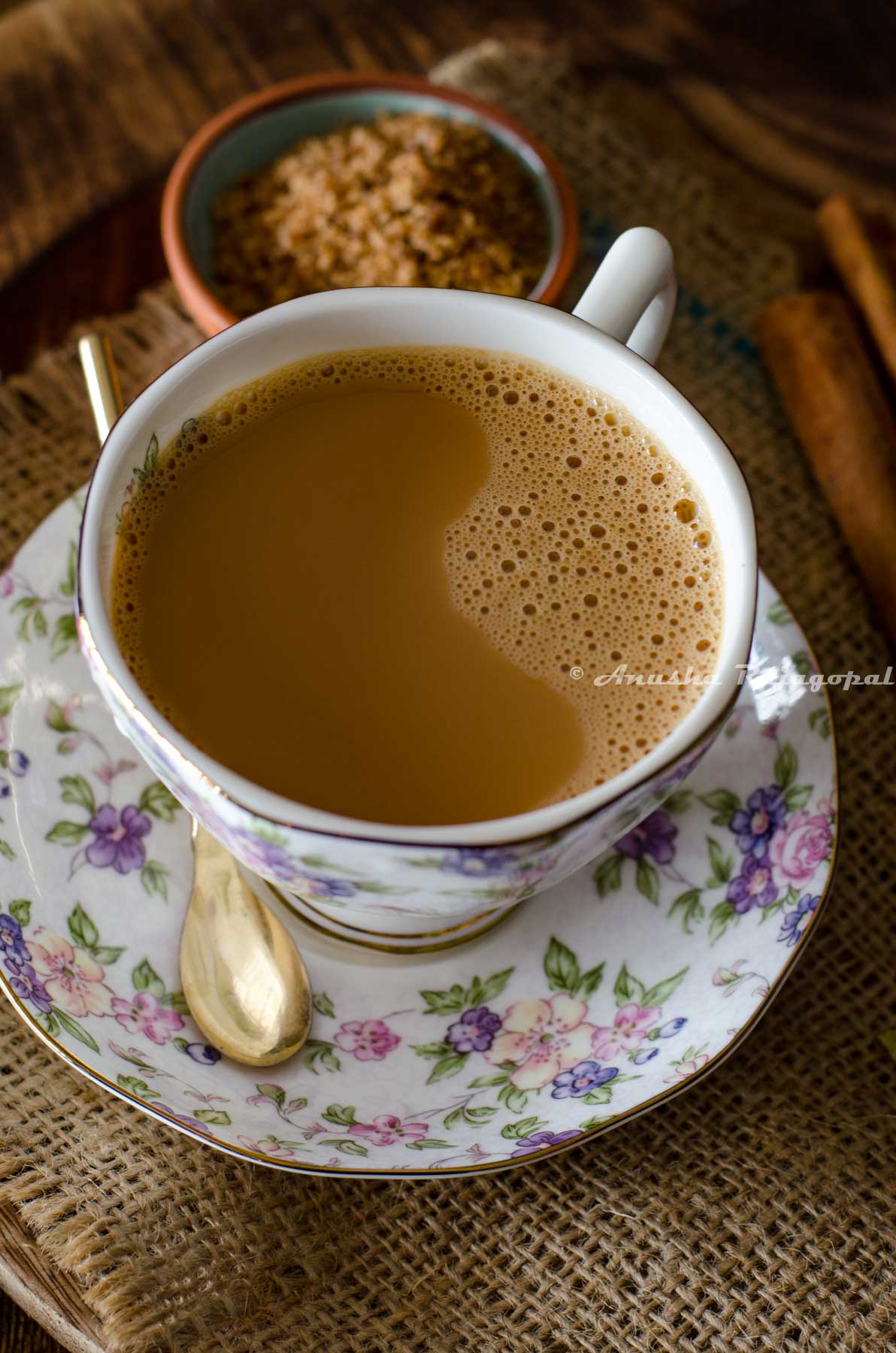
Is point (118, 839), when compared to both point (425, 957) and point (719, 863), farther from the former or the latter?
point (719, 863)

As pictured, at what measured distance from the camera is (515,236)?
161 centimetres

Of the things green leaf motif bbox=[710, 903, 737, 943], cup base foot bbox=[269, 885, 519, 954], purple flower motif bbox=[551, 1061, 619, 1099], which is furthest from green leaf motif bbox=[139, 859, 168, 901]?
green leaf motif bbox=[710, 903, 737, 943]

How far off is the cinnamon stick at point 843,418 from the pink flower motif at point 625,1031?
61cm

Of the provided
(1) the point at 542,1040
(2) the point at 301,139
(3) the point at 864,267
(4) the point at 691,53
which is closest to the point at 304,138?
(2) the point at 301,139

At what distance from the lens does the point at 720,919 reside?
1.15 m

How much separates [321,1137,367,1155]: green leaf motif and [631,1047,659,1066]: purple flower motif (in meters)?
0.25

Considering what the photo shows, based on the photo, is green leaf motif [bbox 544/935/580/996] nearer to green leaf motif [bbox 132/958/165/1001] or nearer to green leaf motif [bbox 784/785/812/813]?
green leaf motif [bbox 784/785/812/813]

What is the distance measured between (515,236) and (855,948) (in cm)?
100

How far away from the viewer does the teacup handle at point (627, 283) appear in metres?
1.04

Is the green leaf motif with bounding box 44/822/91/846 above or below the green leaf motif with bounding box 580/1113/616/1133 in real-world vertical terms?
above

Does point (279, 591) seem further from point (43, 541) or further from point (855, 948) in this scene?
point (855, 948)

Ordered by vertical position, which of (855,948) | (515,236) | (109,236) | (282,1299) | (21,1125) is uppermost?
(109,236)

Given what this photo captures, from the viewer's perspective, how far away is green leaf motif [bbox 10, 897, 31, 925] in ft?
3.56

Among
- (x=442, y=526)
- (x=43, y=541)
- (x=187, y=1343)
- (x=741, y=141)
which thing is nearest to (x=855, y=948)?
(x=442, y=526)
